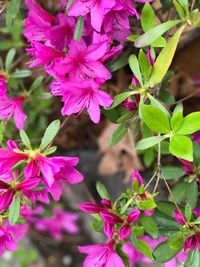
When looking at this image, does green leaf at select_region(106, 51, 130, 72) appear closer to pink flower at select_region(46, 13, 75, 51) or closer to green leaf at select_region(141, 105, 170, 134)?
pink flower at select_region(46, 13, 75, 51)

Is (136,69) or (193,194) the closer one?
(136,69)

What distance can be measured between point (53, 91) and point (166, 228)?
302 mm

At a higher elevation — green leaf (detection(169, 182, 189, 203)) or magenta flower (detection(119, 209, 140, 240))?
magenta flower (detection(119, 209, 140, 240))

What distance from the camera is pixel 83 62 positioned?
0.85 m

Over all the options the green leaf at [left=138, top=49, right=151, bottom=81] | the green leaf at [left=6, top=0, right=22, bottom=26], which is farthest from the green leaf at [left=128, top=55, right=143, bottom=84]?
the green leaf at [left=6, top=0, right=22, bottom=26]

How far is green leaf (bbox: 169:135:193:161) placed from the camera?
2.56 ft

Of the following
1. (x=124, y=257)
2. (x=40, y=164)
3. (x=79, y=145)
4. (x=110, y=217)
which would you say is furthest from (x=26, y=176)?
(x=79, y=145)

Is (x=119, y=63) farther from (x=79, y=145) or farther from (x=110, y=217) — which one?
(x=79, y=145)

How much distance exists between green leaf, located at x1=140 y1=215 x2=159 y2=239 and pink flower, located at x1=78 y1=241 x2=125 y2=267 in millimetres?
66

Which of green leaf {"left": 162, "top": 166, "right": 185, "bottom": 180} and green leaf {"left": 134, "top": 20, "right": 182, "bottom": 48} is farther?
green leaf {"left": 162, "top": 166, "right": 185, "bottom": 180}

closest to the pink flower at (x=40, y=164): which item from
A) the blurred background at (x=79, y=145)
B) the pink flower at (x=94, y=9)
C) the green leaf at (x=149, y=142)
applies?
the green leaf at (x=149, y=142)

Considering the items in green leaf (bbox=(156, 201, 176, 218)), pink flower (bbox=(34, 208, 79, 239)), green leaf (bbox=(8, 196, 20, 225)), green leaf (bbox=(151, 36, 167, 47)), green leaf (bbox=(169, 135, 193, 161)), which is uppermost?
green leaf (bbox=(151, 36, 167, 47))

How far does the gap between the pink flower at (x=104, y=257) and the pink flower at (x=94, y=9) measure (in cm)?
35

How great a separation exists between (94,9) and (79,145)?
1.12 m
